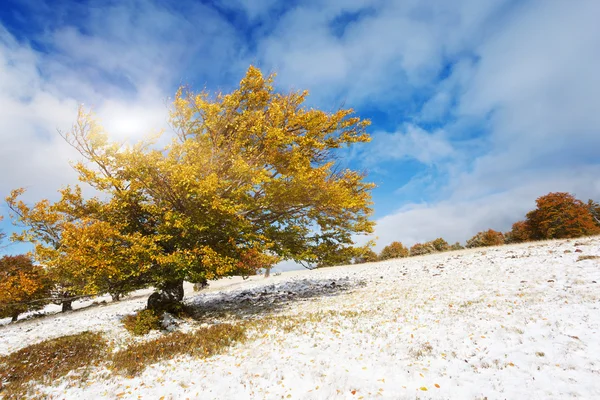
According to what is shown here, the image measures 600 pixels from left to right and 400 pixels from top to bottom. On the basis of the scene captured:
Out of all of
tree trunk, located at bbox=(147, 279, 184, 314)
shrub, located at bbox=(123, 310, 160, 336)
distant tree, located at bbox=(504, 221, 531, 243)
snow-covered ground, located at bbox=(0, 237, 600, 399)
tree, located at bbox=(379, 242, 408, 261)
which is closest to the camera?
snow-covered ground, located at bbox=(0, 237, 600, 399)

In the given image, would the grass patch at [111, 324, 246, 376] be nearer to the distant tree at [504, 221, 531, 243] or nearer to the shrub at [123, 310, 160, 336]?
the shrub at [123, 310, 160, 336]

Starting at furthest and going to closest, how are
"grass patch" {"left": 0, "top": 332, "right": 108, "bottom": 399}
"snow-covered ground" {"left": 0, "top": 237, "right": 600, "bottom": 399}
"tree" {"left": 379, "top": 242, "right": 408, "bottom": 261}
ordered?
"tree" {"left": 379, "top": 242, "right": 408, "bottom": 261}, "grass patch" {"left": 0, "top": 332, "right": 108, "bottom": 399}, "snow-covered ground" {"left": 0, "top": 237, "right": 600, "bottom": 399}

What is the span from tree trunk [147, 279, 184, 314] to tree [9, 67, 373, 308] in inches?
2.3

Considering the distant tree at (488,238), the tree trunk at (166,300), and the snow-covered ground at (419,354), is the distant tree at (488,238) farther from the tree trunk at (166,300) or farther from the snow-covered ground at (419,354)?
the tree trunk at (166,300)

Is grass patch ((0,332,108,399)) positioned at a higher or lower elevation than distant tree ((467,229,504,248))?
lower

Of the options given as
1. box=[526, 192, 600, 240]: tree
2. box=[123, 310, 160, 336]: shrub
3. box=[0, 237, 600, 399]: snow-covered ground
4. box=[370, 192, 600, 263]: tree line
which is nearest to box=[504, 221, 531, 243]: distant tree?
box=[370, 192, 600, 263]: tree line

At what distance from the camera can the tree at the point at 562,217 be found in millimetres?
52906

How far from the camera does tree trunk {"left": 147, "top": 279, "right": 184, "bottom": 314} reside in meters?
15.0

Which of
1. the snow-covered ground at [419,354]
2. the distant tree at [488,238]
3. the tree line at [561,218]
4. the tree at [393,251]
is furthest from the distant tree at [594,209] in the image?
the snow-covered ground at [419,354]

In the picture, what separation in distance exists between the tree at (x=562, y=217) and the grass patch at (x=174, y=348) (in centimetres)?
6467

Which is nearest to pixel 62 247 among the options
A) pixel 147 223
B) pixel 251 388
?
pixel 147 223

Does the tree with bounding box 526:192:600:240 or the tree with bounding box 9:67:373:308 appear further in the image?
the tree with bounding box 526:192:600:240

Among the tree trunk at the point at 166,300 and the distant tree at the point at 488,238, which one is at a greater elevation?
the distant tree at the point at 488,238

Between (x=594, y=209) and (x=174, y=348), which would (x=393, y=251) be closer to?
(x=594, y=209)
